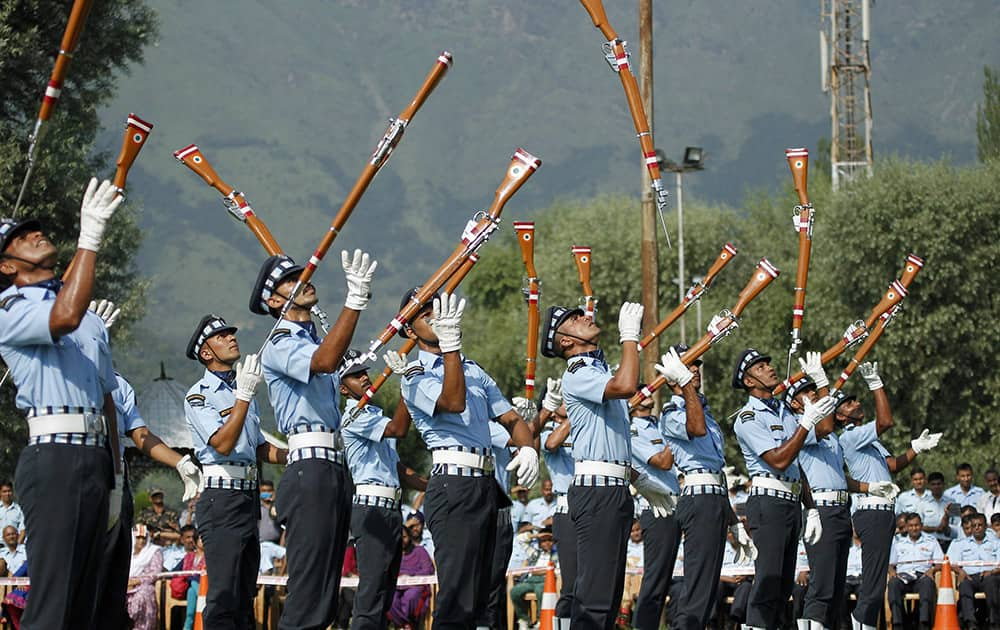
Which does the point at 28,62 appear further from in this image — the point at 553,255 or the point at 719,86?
the point at 719,86

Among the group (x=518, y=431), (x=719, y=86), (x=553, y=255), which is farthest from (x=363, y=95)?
(x=518, y=431)

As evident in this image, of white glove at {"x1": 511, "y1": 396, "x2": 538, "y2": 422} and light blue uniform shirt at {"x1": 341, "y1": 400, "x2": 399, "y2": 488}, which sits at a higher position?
white glove at {"x1": 511, "y1": 396, "x2": 538, "y2": 422}

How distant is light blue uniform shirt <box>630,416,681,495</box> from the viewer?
13312mm

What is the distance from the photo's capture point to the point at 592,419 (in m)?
10.4

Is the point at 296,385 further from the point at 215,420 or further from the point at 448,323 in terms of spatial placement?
the point at 215,420

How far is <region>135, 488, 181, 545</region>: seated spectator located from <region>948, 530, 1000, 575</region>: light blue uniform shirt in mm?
9235

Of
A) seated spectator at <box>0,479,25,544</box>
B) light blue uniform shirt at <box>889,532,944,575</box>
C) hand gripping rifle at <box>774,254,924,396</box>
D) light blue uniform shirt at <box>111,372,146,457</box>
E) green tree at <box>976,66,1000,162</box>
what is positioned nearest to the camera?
light blue uniform shirt at <box>111,372,146,457</box>

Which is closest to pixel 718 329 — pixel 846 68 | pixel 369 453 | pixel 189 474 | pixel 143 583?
pixel 369 453

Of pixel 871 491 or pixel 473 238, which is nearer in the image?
pixel 473 238

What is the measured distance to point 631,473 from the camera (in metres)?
10.9

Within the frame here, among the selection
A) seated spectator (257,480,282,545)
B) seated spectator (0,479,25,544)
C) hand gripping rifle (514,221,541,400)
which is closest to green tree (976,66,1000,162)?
seated spectator (257,480,282,545)

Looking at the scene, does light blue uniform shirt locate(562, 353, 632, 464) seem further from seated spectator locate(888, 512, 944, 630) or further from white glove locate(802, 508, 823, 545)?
seated spectator locate(888, 512, 944, 630)

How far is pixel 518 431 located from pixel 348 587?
621cm

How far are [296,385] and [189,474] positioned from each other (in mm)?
1111
